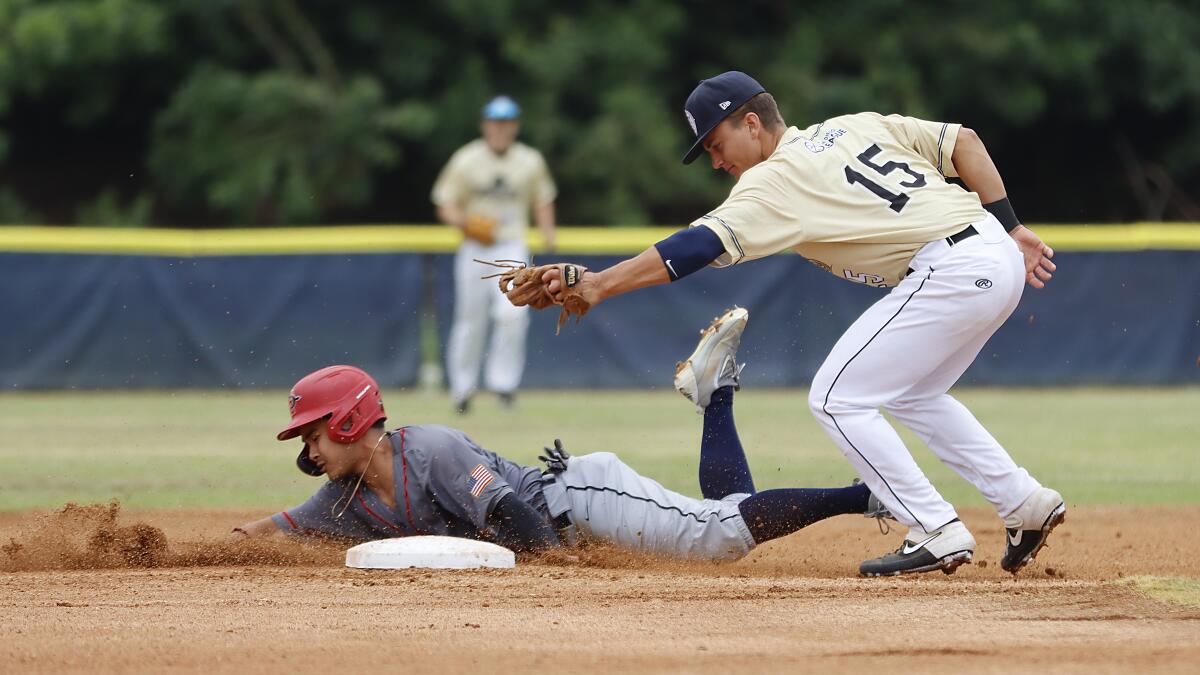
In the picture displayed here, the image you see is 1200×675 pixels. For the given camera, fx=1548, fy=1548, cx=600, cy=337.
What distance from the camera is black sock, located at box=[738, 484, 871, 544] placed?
5.23 metres

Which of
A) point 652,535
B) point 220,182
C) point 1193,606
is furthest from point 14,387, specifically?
point 1193,606

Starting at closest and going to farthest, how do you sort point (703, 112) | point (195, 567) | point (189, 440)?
point (703, 112) < point (195, 567) < point (189, 440)

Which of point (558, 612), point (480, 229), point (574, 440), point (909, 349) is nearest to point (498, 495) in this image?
point (558, 612)

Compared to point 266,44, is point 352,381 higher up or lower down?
lower down

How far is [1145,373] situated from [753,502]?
31.1 ft

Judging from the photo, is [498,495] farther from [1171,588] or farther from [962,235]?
[1171,588]

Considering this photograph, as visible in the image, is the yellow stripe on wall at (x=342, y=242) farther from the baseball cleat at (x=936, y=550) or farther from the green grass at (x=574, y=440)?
the baseball cleat at (x=936, y=550)

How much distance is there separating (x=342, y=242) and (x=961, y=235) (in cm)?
933

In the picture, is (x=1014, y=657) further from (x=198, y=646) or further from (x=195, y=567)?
(x=195, y=567)

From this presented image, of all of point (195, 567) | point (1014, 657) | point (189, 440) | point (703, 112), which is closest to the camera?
point (1014, 657)

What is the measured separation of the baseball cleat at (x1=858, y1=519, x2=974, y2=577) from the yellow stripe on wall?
28.6 ft

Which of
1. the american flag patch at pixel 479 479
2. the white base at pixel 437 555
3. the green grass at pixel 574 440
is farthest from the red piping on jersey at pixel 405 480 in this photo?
the green grass at pixel 574 440

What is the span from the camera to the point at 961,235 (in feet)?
16.6

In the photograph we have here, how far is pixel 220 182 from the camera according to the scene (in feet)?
67.1
